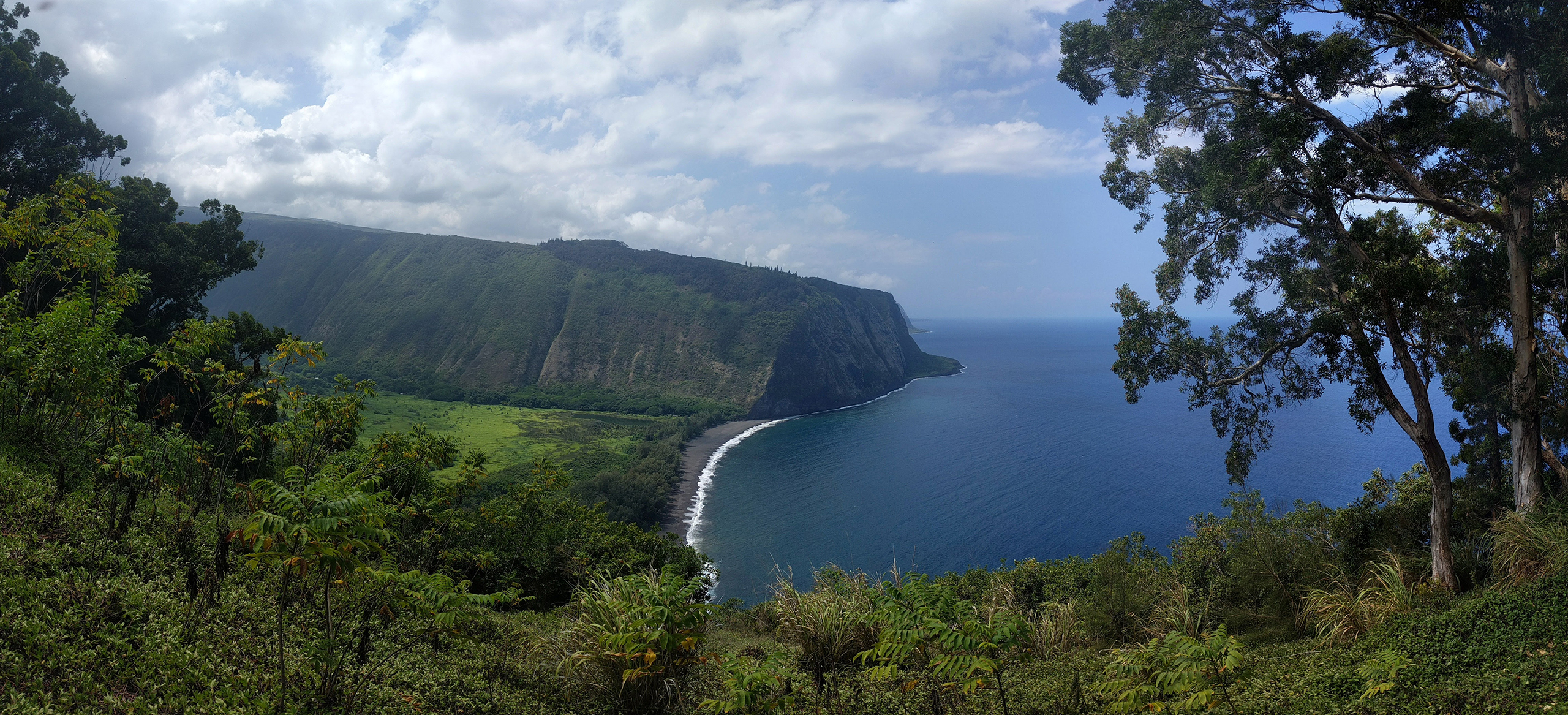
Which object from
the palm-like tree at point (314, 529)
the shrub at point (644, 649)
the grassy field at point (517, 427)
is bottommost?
the grassy field at point (517, 427)

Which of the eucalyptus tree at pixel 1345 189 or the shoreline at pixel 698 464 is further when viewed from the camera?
the shoreline at pixel 698 464

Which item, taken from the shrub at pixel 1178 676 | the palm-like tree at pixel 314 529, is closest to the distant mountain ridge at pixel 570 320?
the shrub at pixel 1178 676

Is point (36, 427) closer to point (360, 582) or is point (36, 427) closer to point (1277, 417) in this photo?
point (360, 582)

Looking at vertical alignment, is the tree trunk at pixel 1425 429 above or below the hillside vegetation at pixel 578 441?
above

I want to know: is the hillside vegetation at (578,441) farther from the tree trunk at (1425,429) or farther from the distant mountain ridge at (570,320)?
the tree trunk at (1425,429)

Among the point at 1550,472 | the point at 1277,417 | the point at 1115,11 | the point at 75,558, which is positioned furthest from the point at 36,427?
the point at 1277,417

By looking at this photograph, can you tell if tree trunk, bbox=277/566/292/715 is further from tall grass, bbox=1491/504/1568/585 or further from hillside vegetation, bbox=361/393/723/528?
hillside vegetation, bbox=361/393/723/528
